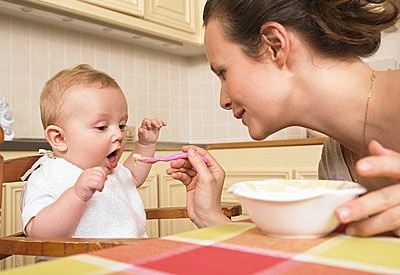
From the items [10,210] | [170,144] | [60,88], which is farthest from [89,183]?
[170,144]

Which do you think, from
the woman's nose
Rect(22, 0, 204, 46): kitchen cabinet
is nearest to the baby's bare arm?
the woman's nose

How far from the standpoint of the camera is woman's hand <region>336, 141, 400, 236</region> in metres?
0.54

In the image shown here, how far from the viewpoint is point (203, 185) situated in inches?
42.8

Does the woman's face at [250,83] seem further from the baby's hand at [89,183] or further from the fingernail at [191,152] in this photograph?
the baby's hand at [89,183]

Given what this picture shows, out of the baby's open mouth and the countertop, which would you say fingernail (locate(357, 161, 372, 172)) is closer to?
the baby's open mouth

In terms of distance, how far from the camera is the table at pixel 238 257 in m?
0.41

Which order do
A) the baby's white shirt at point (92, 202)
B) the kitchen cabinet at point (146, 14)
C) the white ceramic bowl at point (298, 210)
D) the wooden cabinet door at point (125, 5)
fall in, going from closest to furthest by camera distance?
the white ceramic bowl at point (298, 210) → the baby's white shirt at point (92, 202) → the kitchen cabinet at point (146, 14) → the wooden cabinet door at point (125, 5)

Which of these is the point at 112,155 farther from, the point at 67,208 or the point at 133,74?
the point at 133,74

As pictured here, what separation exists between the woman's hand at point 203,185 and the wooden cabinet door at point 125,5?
1298 millimetres

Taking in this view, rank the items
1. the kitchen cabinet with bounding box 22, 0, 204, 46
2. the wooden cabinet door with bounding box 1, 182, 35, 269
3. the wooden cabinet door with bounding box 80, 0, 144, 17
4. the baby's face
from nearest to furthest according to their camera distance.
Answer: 1. the baby's face
2. the wooden cabinet door with bounding box 1, 182, 35, 269
3. the kitchen cabinet with bounding box 22, 0, 204, 46
4. the wooden cabinet door with bounding box 80, 0, 144, 17

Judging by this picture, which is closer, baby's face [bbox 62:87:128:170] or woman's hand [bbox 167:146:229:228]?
woman's hand [bbox 167:146:229:228]

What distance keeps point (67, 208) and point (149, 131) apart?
1.75 feet

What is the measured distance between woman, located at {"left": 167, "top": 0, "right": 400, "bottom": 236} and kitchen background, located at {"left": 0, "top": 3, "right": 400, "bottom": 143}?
140 centimetres

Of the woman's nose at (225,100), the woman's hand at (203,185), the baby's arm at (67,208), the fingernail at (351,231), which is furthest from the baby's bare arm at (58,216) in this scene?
the fingernail at (351,231)
